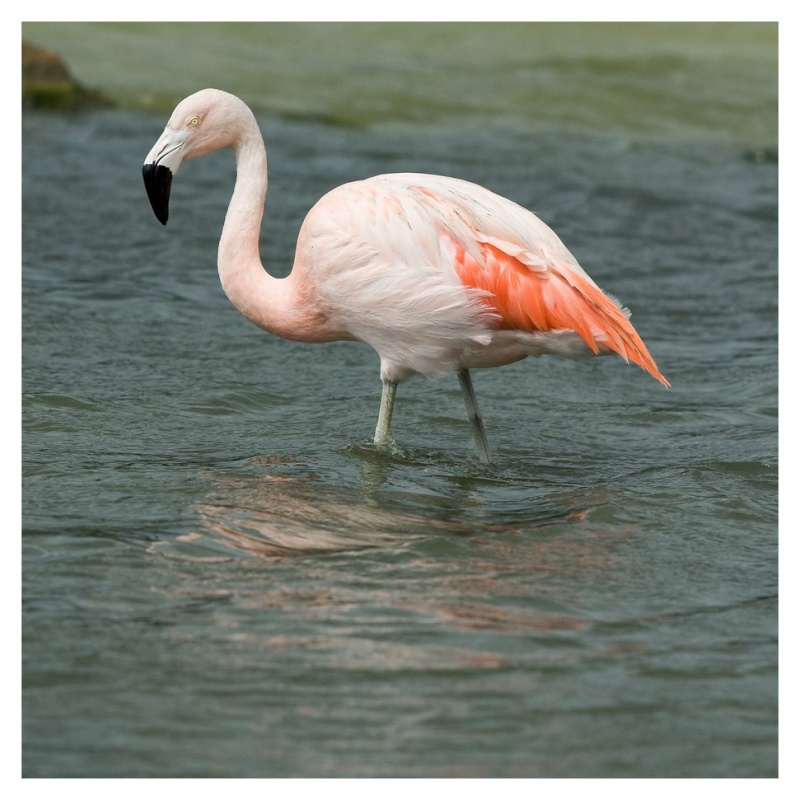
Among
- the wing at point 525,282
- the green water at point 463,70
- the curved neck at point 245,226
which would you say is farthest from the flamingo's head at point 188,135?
the green water at point 463,70

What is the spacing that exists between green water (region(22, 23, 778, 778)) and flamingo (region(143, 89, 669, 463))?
0.69 m

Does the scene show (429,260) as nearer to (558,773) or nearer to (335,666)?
(335,666)

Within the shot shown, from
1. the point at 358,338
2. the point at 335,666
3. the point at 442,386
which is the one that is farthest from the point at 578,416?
the point at 335,666

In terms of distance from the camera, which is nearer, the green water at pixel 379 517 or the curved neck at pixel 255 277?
the green water at pixel 379 517

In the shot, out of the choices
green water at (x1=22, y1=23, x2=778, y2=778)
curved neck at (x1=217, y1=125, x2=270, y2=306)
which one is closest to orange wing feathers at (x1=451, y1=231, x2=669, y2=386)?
green water at (x1=22, y1=23, x2=778, y2=778)

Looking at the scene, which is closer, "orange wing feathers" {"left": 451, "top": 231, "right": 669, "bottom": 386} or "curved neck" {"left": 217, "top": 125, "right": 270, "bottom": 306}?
"orange wing feathers" {"left": 451, "top": 231, "right": 669, "bottom": 386}

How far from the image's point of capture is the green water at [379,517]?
4.08 m

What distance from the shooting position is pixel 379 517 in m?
5.75

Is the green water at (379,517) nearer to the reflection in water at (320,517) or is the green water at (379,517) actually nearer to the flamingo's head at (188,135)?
the reflection in water at (320,517)

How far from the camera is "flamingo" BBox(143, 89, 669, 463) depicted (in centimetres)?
605

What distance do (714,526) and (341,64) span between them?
1340 cm

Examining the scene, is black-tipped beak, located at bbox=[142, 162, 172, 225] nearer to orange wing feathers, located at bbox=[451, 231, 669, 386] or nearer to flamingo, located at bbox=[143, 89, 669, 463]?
flamingo, located at bbox=[143, 89, 669, 463]

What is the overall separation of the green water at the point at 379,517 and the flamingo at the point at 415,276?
69 centimetres

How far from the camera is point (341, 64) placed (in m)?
17.9
